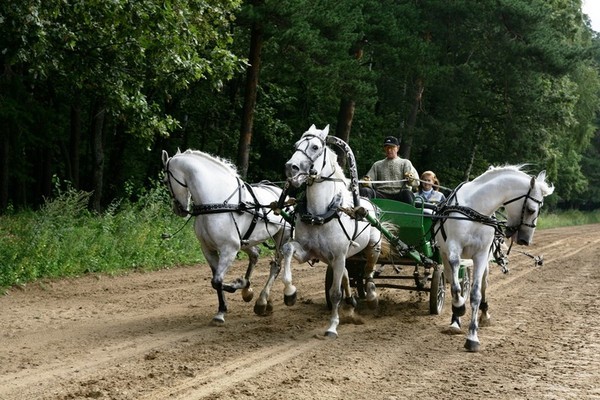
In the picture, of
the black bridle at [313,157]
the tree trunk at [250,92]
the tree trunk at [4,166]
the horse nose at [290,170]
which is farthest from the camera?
the tree trunk at [4,166]

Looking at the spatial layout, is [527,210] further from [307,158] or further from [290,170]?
[290,170]

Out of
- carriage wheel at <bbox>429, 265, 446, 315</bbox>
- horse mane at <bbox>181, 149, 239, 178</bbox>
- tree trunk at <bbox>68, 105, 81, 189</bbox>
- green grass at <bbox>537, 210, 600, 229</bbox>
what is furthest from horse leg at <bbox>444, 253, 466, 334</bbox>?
green grass at <bbox>537, 210, 600, 229</bbox>

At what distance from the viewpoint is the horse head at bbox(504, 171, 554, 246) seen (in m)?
9.39

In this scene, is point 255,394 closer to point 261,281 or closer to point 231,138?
point 261,281

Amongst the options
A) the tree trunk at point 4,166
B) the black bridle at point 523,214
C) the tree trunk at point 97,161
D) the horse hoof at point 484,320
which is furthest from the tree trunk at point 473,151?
the black bridle at point 523,214

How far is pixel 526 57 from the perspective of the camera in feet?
100

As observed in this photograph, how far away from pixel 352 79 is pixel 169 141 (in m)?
10.2

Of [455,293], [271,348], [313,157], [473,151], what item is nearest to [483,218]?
[455,293]

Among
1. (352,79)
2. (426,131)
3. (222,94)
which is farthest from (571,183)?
(352,79)

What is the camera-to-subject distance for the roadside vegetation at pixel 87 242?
12562 mm

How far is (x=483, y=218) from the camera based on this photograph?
9.49 meters

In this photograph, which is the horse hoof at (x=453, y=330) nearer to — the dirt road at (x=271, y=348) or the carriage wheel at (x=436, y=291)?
the dirt road at (x=271, y=348)

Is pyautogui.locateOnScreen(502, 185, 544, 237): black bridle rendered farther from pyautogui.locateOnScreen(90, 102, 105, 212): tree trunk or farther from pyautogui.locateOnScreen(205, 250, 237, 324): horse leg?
pyautogui.locateOnScreen(90, 102, 105, 212): tree trunk

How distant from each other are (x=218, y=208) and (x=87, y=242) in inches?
224
